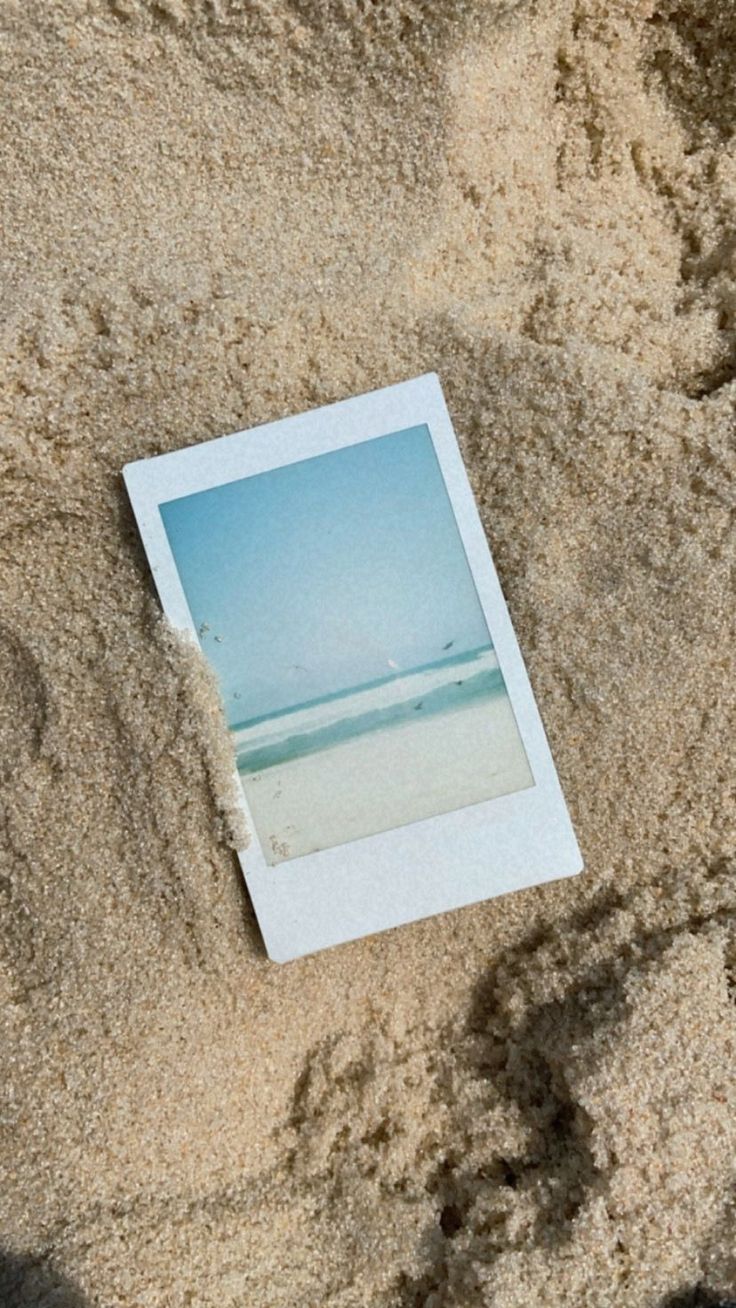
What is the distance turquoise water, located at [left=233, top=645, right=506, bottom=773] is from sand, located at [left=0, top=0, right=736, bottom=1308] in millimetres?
56

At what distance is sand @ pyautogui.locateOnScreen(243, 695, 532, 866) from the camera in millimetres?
1285

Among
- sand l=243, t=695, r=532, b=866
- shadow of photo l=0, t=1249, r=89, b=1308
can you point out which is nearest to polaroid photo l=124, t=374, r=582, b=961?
sand l=243, t=695, r=532, b=866

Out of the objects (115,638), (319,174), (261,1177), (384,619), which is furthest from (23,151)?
(261,1177)

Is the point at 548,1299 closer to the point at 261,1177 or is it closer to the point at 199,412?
the point at 261,1177

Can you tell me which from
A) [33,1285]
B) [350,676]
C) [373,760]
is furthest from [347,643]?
[33,1285]

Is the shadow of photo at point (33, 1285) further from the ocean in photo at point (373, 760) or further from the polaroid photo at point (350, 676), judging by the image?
the ocean in photo at point (373, 760)

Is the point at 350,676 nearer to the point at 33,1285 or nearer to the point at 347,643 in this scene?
the point at 347,643

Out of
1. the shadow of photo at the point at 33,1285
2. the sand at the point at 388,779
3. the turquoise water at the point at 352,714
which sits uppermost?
the turquoise water at the point at 352,714

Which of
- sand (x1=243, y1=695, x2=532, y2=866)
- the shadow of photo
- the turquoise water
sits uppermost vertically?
the turquoise water

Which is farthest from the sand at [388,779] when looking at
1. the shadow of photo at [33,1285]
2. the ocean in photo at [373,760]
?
the shadow of photo at [33,1285]

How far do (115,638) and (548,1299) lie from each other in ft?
3.35

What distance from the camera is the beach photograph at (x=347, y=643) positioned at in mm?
1288

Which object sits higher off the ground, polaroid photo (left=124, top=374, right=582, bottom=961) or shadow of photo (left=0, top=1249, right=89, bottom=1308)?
polaroid photo (left=124, top=374, right=582, bottom=961)

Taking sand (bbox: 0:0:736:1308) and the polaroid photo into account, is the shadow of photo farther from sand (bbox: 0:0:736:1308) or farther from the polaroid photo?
the polaroid photo
